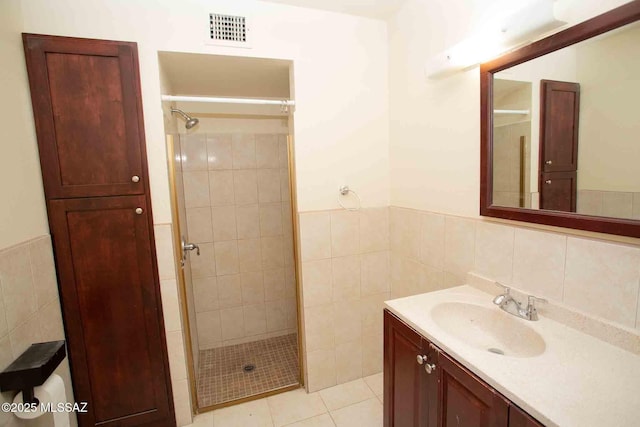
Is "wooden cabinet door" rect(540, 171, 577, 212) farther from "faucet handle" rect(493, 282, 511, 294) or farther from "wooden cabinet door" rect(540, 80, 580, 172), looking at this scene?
"faucet handle" rect(493, 282, 511, 294)

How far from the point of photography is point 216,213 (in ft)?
8.63

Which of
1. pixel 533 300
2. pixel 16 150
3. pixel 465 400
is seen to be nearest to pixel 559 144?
pixel 533 300

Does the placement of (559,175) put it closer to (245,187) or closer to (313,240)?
(313,240)

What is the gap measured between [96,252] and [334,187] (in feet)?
4.60

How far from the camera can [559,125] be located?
3.62 ft

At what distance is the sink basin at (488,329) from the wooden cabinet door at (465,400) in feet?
0.71

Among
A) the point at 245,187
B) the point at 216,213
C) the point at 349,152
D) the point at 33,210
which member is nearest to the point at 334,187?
the point at 349,152

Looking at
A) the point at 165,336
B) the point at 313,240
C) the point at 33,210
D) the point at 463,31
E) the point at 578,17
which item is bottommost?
the point at 165,336

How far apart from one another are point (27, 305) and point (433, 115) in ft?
7.10

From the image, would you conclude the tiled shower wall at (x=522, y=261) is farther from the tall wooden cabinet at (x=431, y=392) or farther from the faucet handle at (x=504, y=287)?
the tall wooden cabinet at (x=431, y=392)

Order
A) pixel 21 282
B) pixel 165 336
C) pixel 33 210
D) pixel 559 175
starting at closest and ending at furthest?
1. pixel 559 175
2. pixel 21 282
3. pixel 33 210
4. pixel 165 336

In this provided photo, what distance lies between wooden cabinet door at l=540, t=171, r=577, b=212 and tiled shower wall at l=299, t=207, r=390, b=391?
1.05 meters

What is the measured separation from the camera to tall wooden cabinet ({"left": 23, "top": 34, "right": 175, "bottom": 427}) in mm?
1453

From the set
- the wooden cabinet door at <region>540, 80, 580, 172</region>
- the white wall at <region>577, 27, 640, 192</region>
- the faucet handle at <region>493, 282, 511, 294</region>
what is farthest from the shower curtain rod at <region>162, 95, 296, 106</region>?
the faucet handle at <region>493, 282, 511, 294</region>
